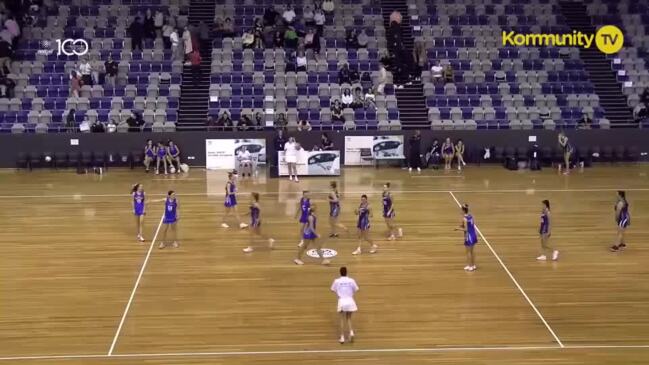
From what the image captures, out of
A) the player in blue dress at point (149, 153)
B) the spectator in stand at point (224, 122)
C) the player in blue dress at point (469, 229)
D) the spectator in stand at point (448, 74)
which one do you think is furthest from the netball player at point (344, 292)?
the spectator in stand at point (448, 74)

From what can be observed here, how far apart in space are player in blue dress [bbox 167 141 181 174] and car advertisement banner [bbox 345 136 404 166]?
21.8 ft

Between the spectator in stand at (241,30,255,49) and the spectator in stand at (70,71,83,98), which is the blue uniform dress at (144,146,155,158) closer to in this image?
the spectator in stand at (70,71,83,98)

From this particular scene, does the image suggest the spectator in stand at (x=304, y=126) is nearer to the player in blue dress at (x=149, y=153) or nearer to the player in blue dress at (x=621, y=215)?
the player in blue dress at (x=149, y=153)

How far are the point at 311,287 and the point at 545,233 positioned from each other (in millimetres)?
5756

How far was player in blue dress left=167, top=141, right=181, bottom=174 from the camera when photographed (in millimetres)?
30219

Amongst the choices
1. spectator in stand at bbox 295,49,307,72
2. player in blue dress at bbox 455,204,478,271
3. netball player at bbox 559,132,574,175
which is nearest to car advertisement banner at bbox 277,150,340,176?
spectator in stand at bbox 295,49,307,72

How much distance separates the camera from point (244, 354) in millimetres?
13469

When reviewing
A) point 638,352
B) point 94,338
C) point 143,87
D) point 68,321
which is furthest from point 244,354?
point 143,87

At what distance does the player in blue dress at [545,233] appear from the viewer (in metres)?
18.2

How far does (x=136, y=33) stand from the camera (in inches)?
1368

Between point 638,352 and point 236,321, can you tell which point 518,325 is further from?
point 236,321

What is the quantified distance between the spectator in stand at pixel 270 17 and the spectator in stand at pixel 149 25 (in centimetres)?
504

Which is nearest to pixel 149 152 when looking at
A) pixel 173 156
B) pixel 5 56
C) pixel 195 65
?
pixel 173 156

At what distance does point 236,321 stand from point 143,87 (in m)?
20.3
